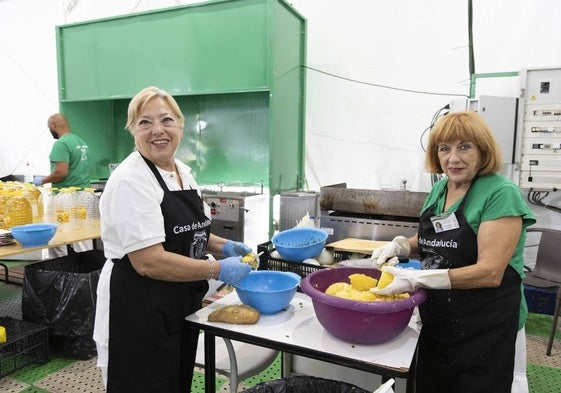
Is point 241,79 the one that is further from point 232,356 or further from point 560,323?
point 560,323

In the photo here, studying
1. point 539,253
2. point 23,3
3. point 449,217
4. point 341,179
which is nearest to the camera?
point 449,217

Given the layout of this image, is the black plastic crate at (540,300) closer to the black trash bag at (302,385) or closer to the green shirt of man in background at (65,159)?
the black trash bag at (302,385)

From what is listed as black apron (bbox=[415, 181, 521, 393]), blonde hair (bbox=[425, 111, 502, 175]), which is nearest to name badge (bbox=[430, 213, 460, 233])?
black apron (bbox=[415, 181, 521, 393])

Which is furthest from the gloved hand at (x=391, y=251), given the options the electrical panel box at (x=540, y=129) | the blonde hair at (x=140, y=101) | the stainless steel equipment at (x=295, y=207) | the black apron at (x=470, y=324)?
the electrical panel box at (x=540, y=129)

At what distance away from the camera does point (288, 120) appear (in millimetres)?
3701

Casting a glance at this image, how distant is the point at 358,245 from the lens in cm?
217

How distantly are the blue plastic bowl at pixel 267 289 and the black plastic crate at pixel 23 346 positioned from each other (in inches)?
67.2

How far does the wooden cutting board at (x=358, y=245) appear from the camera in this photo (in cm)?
207

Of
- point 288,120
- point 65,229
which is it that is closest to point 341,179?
point 288,120

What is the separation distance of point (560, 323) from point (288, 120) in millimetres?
2715

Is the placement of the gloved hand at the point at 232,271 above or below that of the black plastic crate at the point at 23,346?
above

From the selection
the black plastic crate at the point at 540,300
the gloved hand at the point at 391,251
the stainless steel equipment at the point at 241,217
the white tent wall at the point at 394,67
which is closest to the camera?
the gloved hand at the point at 391,251

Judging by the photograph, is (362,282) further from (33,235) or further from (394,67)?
(394,67)

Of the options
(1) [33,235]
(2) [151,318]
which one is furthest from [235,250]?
(1) [33,235]
